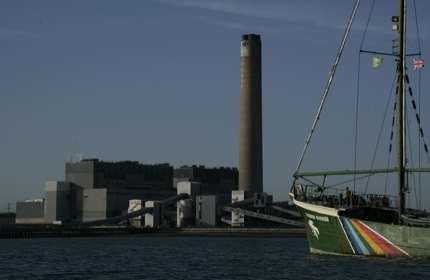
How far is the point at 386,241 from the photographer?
1916 inches

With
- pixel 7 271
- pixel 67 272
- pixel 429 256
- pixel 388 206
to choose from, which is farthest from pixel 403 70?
pixel 7 271

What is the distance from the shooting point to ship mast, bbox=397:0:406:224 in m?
51.4

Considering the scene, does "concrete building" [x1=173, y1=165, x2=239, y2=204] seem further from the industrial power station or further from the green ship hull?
the green ship hull

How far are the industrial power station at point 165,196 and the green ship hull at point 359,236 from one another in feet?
305

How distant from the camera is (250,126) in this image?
150875mm

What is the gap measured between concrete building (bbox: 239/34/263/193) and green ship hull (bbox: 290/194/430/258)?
95702 millimetres

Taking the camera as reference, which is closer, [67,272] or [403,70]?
[67,272]

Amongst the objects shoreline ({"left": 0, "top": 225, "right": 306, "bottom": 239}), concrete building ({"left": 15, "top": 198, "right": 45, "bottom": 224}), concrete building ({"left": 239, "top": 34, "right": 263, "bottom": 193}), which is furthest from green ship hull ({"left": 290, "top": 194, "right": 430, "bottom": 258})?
concrete building ({"left": 15, "top": 198, "right": 45, "bottom": 224})

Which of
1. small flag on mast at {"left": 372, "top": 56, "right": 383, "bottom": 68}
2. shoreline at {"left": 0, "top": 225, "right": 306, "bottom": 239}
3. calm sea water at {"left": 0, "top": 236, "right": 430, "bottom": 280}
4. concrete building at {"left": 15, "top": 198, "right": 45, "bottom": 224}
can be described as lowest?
calm sea water at {"left": 0, "top": 236, "right": 430, "bottom": 280}

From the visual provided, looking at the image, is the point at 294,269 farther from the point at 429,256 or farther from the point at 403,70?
the point at 403,70

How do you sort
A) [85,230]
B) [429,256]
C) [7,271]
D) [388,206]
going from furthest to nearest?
[85,230]
[388,206]
[7,271]
[429,256]

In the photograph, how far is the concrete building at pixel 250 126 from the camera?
495 ft

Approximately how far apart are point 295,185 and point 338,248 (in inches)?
270

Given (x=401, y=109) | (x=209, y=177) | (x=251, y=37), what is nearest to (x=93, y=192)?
(x=209, y=177)
